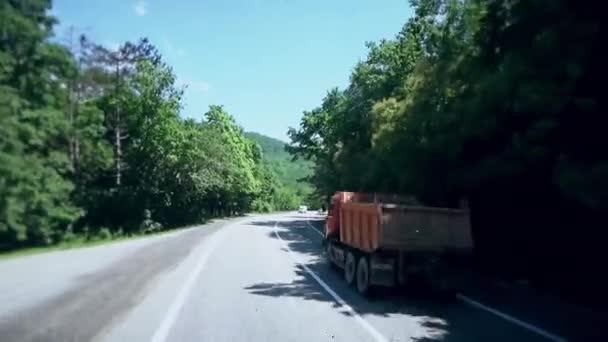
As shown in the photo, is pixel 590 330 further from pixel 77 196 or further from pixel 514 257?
pixel 77 196

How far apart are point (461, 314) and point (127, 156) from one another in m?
50.2

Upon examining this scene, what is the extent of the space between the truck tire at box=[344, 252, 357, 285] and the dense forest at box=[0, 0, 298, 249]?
768 inches

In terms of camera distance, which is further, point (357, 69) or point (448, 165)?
point (357, 69)

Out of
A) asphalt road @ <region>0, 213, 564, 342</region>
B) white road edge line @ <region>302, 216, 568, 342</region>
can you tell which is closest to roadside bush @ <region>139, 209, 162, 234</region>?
asphalt road @ <region>0, 213, 564, 342</region>

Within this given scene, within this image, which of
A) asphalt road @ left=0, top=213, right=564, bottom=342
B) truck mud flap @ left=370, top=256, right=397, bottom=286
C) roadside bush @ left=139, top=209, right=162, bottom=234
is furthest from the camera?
roadside bush @ left=139, top=209, right=162, bottom=234

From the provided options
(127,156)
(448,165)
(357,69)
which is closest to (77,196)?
(127,156)

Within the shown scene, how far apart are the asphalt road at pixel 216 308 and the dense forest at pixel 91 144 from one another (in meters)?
13.7

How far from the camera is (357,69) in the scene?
42344mm

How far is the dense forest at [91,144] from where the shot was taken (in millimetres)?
31547

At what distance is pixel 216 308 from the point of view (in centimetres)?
1198

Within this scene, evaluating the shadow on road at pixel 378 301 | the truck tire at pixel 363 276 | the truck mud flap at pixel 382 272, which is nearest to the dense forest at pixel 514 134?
the shadow on road at pixel 378 301

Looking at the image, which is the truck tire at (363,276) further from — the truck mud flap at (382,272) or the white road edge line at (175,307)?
the white road edge line at (175,307)

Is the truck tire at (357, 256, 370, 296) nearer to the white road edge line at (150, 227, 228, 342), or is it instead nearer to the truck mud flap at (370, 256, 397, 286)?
the truck mud flap at (370, 256, 397, 286)

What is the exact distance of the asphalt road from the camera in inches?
377
